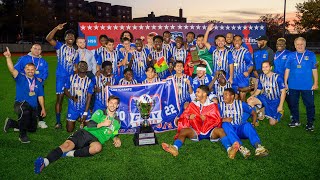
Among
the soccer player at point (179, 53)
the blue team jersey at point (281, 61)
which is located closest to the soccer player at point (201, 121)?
the soccer player at point (179, 53)

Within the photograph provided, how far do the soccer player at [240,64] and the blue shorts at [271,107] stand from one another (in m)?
0.75

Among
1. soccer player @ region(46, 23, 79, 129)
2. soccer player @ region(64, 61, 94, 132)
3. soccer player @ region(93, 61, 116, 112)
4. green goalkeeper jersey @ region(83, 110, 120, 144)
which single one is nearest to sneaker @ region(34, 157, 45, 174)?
green goalkeeper jersey @ region(83, 110, 120, 144)

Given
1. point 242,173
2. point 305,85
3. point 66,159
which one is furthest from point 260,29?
point 66,159

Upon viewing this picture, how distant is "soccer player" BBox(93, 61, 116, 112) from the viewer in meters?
7.15

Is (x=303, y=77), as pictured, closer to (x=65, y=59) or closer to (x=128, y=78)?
(x=128, y=78)

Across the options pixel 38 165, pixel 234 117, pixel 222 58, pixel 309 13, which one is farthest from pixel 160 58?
pixel 309 13

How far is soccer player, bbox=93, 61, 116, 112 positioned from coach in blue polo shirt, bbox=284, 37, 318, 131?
4361 millimetres

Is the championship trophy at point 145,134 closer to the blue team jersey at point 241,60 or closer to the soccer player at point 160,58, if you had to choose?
the soccer player at point 160,58

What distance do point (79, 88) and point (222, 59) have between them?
12.2ft

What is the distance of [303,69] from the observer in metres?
6.76

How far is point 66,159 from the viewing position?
16.7 feet

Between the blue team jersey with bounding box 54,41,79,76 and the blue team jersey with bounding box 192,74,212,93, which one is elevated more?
the blue team jersey with bounding box 54,41,79,76

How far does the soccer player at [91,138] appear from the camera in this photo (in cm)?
486

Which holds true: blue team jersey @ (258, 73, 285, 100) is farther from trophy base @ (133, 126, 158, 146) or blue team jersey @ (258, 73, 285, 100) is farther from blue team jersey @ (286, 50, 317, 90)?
trophy base @ (133, 126, 158, 146)
